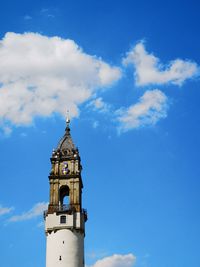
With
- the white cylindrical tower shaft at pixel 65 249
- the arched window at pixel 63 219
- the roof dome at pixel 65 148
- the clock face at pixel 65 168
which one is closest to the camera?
the white cylindrical tower shaft at pixel 65 249

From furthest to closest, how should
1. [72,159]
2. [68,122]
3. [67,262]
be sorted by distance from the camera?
[68,122], [72,159], [67,262]

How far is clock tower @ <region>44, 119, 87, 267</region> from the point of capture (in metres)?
66.2

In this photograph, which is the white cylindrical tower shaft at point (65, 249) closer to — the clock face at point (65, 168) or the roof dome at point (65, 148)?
the clock face at point (65, 168)

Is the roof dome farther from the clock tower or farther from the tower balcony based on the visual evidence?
the tower balcony

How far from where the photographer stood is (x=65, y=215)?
68.6 m

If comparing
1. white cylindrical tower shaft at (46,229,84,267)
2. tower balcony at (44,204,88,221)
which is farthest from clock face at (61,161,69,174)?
white cylindrical tower shaft at (46,229,84,267)

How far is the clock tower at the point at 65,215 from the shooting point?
66.2m

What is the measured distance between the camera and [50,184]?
72000mm

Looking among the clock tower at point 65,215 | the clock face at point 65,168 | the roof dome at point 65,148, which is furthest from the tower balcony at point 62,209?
the roof dome at point 65,148

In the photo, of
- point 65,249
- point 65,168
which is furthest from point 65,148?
point 65,249

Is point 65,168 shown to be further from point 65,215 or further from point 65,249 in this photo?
point 65,249

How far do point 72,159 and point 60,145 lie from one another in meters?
4.31

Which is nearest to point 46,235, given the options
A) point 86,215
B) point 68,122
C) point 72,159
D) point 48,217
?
point 48,217

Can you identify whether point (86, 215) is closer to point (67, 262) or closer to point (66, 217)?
point (66, 217)
